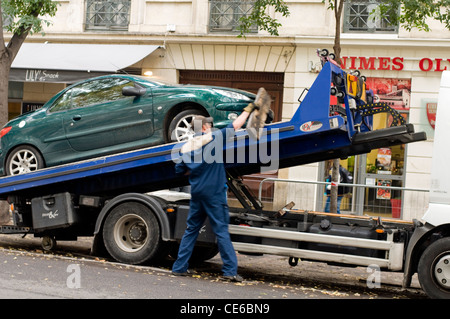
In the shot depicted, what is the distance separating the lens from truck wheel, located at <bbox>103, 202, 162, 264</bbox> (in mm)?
8594

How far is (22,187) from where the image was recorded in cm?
936

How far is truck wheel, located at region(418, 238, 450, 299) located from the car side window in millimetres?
4536

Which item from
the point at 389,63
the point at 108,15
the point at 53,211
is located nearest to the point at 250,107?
the point at 53,211

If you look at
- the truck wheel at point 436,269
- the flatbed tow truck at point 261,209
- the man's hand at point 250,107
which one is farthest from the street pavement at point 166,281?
the man's hand at point 250,107

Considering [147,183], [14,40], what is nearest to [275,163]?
[147,183]

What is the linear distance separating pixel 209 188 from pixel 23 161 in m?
3.40

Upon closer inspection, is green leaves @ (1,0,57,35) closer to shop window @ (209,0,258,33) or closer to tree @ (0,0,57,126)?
tree @ (0,0,57,126)

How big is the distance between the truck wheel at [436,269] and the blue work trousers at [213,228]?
216 centimetres

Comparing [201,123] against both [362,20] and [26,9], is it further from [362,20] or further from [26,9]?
[362,20]

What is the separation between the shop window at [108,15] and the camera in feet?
63.3

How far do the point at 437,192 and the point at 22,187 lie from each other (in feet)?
18.0

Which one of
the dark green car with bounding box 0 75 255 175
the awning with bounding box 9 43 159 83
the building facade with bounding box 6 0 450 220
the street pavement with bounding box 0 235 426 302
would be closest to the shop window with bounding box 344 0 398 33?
the building facade with bounding box 6 0 450 220

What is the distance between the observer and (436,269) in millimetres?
7141

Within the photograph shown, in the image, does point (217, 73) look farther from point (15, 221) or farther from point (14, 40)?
point (15, 221)
